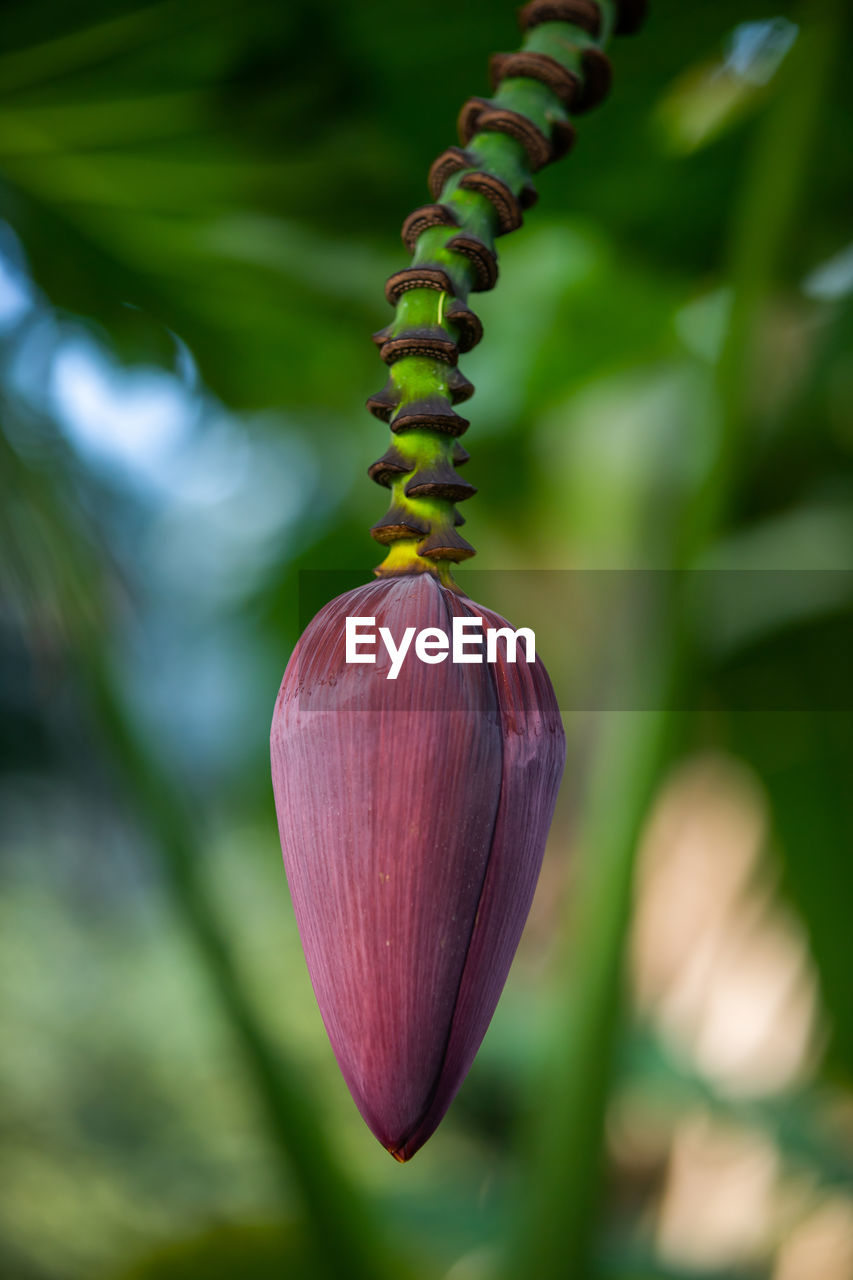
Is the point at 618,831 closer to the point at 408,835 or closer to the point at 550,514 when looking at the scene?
the point at 408,835

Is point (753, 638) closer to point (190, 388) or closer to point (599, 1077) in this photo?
point (599, 1077)

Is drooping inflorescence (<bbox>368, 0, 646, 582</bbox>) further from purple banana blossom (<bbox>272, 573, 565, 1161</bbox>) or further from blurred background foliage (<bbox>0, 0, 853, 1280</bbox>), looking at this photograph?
blurred background foliage (<bbox>0, 0, 853, 1280</bbox>)

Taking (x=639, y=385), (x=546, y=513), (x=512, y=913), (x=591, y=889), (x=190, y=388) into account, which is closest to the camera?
(x=512, y=913)

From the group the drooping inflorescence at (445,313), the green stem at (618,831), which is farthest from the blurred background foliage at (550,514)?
the drooping inflorescence at (445,313)

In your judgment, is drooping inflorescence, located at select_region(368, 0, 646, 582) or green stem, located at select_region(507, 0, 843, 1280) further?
green stem, located at select_region(507, 0, 843, 1280)

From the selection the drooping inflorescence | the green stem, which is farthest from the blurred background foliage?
the drooping inflorescence

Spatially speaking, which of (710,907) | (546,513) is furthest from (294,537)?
(710,907)

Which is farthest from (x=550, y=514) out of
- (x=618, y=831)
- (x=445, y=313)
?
(x=445, y=313)
